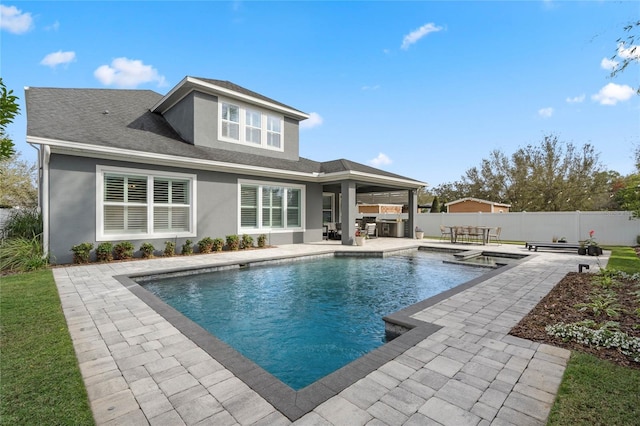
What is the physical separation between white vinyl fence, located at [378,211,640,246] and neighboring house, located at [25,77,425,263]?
5818 mm

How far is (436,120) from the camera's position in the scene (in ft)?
58.5

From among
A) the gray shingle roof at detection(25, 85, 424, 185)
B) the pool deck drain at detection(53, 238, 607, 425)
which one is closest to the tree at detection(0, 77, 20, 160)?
the pool deck drain at detection(53, 238, 607, 425)

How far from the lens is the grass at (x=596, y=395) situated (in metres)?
2.18

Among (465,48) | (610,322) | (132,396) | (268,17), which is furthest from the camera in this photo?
(465,48)

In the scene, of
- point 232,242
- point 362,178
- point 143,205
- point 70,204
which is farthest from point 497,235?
point 70,204

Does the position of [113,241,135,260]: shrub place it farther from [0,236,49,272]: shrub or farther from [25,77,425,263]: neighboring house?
[0,236,49,272]: shrub

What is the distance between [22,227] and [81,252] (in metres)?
2.52

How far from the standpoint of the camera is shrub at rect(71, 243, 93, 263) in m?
8.62

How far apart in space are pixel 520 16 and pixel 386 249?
29.2 feet

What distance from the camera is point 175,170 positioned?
1078cm

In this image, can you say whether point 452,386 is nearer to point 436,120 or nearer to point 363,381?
point 363,381

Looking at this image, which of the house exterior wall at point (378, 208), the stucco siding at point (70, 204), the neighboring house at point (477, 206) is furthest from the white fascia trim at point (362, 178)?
the neighboring house at point (477, 206)

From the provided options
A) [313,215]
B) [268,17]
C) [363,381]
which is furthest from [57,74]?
[363,381]

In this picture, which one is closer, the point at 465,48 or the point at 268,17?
the point at 268,17
